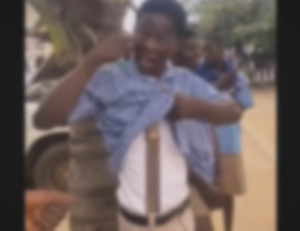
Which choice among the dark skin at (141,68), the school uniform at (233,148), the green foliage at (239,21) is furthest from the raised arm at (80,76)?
the school uniform at (233,148)

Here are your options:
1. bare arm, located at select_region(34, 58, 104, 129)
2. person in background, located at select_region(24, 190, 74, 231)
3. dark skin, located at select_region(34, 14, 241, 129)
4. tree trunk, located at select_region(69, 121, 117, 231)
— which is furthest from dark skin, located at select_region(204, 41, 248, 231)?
person in background, located at select_region(24, 190, 74, 231)

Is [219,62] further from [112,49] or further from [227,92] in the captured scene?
[112,49]

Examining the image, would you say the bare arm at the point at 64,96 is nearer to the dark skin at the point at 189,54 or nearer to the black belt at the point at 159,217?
the dark skin at the point at 189,54

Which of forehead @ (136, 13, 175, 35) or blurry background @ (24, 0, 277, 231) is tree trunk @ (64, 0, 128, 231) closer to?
blurry background @ (24, 0, 277, 231)

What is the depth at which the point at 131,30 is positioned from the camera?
3.39m

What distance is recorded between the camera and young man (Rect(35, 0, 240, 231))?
3.40 m

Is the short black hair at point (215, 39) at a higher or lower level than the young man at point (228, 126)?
higher

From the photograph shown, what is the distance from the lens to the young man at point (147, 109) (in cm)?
340

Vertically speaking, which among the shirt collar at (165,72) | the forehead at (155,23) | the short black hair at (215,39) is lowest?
the shirt collar at (165,72)

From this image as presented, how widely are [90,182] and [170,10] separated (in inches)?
43.1

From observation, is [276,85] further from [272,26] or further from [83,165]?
[83,165]

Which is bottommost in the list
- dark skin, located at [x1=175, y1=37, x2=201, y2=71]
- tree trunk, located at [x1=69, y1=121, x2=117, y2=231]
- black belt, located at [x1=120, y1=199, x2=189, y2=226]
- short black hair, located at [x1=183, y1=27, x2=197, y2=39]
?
black belt, located at [x1=120, y1=199, x2=189, y2=226]

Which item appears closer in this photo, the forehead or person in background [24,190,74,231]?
the forehead

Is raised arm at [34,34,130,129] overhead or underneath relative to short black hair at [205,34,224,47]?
underneath
